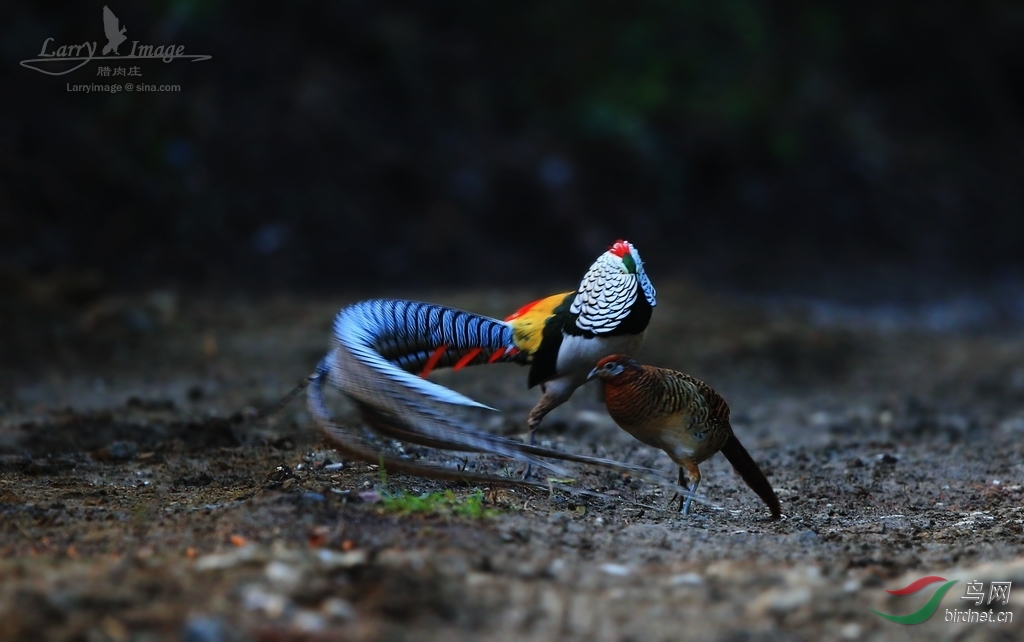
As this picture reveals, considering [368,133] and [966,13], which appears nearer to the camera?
[368,133]

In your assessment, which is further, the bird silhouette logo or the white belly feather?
the bird silhouette logo

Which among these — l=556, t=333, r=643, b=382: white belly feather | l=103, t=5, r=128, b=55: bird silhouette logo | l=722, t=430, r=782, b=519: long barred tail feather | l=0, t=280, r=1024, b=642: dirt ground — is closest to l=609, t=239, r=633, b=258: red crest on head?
l=556, t=333, r=643, b=382: white belly feather

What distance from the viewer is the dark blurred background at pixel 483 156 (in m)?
11.1

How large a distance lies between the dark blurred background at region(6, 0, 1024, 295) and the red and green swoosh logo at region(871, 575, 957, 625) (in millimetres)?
8243

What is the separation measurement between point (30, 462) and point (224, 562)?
245cm

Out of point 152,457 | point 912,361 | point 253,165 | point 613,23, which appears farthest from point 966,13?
point 152,457

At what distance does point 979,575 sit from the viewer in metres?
3.54

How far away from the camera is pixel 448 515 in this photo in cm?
397

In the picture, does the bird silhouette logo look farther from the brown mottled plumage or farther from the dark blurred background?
the brown mottled plumage

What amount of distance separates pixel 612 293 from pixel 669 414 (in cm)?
64

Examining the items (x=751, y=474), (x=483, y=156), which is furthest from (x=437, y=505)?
(x=483, y=156)

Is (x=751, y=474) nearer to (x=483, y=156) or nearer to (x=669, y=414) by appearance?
(x=669, y=414)

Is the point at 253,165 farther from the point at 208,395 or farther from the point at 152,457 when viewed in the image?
the point at 152,457

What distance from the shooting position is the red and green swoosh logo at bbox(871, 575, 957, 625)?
3.23m
